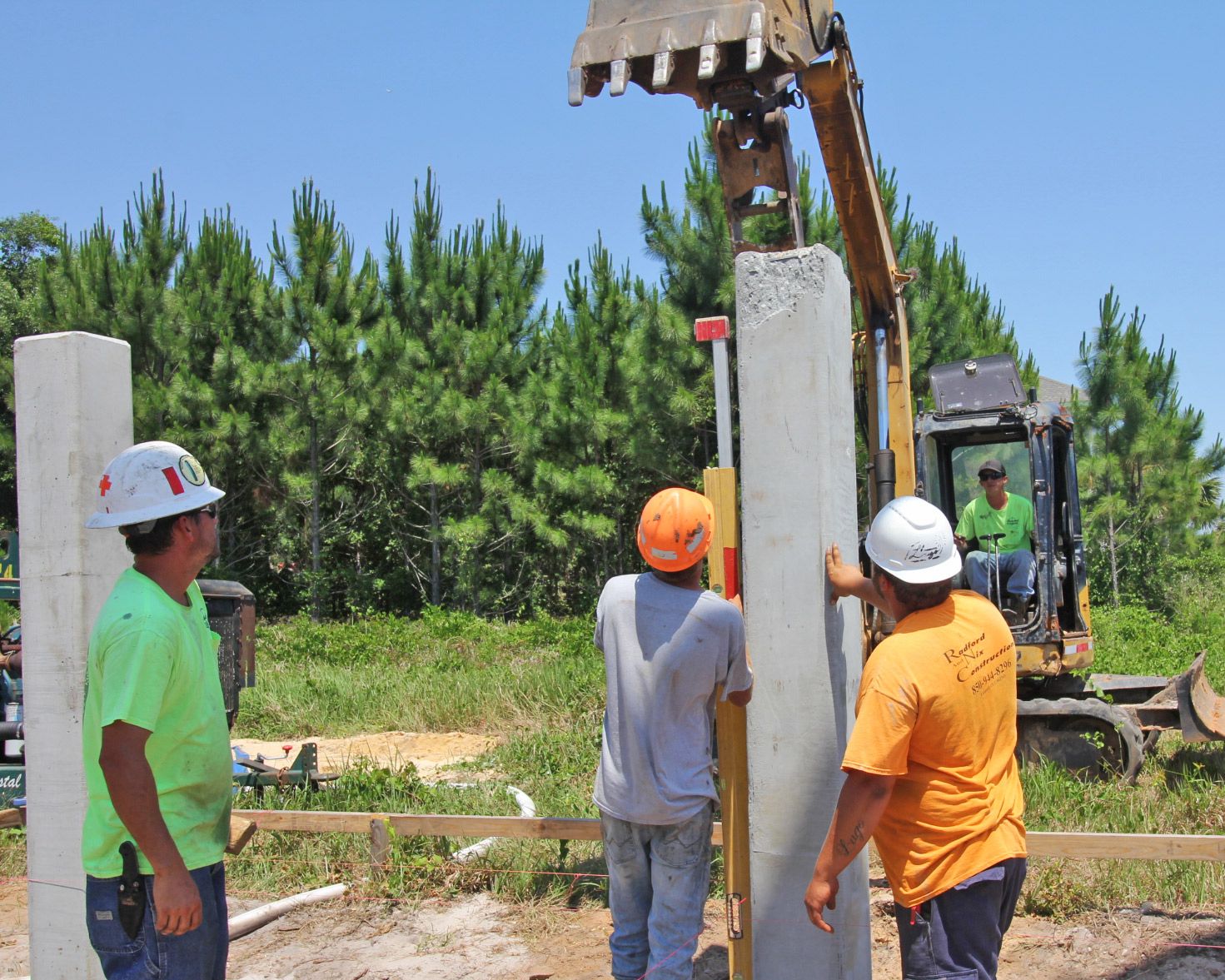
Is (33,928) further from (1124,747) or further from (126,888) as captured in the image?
(1124,747)

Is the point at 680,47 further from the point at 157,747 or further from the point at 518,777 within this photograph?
the point at 518,777

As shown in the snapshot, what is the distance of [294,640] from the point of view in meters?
15.8

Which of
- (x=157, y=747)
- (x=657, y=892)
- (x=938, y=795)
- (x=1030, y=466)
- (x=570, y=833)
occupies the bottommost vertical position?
(x=570, y=833)

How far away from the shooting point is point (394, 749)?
32.2 ft

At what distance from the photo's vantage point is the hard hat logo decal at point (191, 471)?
2889mm

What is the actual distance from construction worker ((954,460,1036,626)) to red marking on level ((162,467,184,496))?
19.8ft

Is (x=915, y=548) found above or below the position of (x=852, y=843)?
above

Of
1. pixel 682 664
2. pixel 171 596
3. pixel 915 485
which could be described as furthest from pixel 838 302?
pixel 915 485

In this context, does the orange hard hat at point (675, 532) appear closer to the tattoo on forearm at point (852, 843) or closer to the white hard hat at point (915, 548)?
the white hard hat at point (915, 548)

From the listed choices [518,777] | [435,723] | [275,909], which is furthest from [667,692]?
[435,723]

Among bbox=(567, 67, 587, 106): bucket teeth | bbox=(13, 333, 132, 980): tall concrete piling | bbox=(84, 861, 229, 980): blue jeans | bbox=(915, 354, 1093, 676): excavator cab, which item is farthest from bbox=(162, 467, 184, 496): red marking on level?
bbox=(915, 354, 1093, 676): excavator cab

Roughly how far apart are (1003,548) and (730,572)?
4.56 m

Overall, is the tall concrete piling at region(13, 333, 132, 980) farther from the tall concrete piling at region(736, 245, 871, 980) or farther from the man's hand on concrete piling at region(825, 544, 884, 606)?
the man's hand on concrete piling at region(825, 544, 884, 606)

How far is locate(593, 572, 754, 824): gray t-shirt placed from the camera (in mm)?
3350
